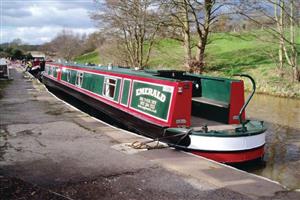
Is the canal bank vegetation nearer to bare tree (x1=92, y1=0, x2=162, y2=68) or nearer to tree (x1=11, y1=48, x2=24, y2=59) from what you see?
bare tree (x1=92, y1=0, x2=162, y2=68)

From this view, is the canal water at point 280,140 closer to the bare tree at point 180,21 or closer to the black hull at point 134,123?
the black hull at point 134,123

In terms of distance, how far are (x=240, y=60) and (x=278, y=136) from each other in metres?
19.5

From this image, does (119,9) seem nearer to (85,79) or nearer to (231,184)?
(85,79)

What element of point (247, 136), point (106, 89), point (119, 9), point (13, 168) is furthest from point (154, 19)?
point (13, 168)

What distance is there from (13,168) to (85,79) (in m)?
8.54

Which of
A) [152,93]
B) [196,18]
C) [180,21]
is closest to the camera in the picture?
[152,93]

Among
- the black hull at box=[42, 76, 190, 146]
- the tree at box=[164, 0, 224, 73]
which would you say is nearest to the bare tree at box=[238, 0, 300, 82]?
the tree at box=[164, 0, 224, 73]

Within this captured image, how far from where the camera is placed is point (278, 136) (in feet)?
36.9

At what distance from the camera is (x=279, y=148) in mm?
9906

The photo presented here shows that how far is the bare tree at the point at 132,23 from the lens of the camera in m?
21.5

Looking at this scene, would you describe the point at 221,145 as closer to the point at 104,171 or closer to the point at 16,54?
Answer: the point at 104,171

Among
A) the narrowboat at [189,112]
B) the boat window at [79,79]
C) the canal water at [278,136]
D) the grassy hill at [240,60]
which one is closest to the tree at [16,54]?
the grassy hill at [240,60]

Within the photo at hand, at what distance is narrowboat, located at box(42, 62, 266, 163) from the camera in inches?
315

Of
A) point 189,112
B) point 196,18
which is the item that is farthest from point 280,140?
point 196,18
